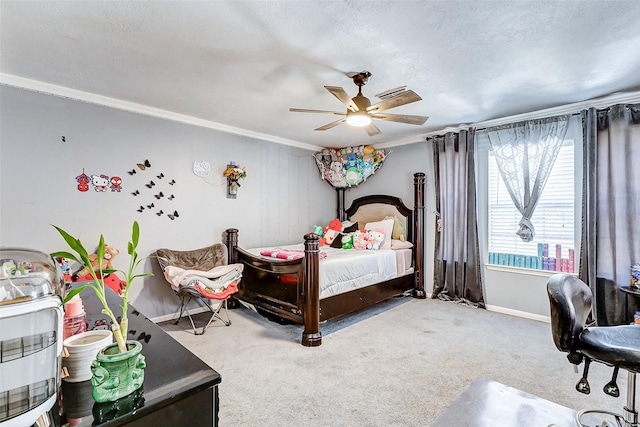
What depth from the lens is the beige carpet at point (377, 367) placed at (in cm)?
196

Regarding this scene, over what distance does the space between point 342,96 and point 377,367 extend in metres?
2.10

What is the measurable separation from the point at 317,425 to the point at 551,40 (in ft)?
9.24

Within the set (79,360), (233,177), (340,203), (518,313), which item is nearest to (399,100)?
(79,360)

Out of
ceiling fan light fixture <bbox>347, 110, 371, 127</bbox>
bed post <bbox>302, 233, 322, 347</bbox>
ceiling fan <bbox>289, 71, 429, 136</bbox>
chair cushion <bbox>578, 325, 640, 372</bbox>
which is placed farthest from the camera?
bed post <bbox>302, 233, 322, 347</bbox>

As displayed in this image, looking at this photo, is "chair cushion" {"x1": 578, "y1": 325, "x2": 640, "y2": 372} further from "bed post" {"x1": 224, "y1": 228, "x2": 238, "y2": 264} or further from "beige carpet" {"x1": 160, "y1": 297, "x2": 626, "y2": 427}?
"bed post" {"x1": 224, "y1": 228, "x2": 238, "y2": 264}

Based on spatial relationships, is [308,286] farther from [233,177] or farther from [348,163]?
[348,163]

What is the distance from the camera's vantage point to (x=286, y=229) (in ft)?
15.8

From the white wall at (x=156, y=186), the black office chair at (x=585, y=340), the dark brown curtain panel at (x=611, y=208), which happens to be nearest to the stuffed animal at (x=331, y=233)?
the white wall at (x=156, y=186)

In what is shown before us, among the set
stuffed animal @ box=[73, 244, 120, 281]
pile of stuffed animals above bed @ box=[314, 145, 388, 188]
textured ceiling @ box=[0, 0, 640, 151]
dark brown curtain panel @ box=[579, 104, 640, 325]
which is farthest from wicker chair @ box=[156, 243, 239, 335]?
dark brown curtain panel @ box=[579, 104, 640, 325]

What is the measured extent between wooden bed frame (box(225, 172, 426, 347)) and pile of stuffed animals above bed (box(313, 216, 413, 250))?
0.17m

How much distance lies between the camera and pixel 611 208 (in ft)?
9.91

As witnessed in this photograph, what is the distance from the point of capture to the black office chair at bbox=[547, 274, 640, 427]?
130 cm

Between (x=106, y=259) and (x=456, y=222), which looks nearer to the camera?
(x=106, y=259)

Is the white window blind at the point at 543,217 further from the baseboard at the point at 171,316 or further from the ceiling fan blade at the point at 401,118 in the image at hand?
the baseboard at the point at 171,316
